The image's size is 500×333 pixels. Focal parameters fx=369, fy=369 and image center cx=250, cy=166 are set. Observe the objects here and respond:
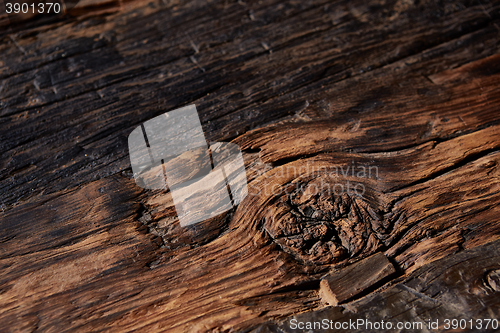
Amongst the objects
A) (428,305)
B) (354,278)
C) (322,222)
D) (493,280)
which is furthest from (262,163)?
(493,280)

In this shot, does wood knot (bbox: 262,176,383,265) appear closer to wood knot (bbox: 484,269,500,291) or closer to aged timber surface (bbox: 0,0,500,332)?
aged timber surface (bbox: 0,0,500,332)

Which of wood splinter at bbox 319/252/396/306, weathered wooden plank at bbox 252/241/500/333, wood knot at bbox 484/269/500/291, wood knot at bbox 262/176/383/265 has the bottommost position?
wood knot at bbox 484/269/500/291

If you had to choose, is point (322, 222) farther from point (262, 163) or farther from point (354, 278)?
point (262, 163)

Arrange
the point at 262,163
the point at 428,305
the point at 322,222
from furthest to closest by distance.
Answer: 1. the point at 262,163
2. the point at 322,222
3. the point at 428,305

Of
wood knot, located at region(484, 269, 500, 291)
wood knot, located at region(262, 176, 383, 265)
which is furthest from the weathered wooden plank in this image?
wood knot, located at region(262, 176, 383, 265)

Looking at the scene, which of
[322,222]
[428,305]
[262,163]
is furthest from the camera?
[262,163]

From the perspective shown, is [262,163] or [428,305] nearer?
[428,305]

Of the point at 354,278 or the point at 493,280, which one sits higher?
the point at 354,278

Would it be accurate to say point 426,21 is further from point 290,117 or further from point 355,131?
point 290,117

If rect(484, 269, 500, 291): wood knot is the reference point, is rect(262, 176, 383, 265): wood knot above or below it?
above

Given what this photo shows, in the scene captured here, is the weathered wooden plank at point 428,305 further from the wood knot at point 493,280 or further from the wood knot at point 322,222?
the wood knot at point 322,222
